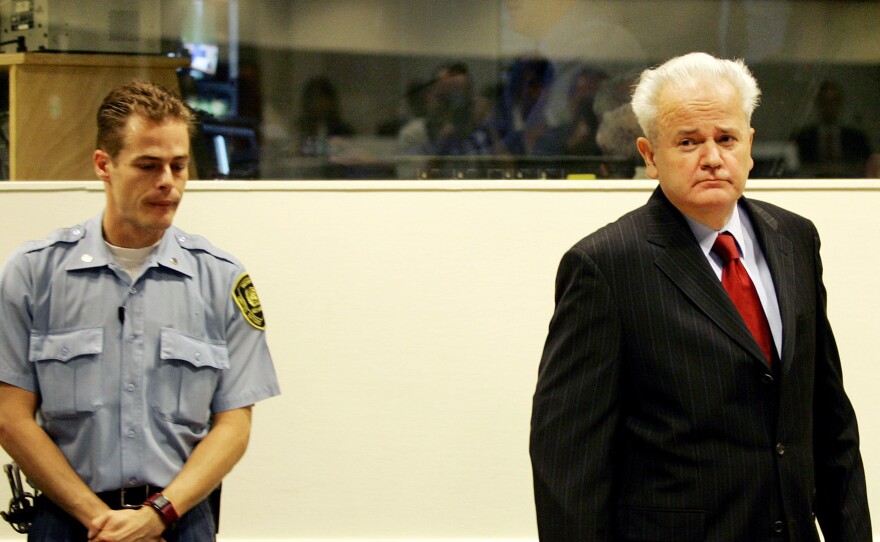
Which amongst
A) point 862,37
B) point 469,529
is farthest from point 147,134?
point 862,37

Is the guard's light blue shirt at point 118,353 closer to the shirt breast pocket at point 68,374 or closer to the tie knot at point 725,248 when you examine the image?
the shirt breast pocket at point 68,374

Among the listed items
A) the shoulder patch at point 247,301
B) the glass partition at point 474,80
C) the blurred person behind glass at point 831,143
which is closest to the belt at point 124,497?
the shoulder patch at point 247,301

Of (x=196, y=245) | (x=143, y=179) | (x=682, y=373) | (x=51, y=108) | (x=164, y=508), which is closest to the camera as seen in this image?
(x=682, y=373)

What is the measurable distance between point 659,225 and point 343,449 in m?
1.98

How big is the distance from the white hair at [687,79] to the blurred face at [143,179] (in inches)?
35.2

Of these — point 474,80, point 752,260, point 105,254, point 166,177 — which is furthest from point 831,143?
point 105,254

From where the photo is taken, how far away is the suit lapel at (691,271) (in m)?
1.59

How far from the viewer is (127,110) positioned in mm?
1979

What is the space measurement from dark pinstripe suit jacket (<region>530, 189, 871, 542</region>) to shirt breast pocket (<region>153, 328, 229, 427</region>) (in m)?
0.68

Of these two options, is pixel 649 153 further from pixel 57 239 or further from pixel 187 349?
pixel 57 239

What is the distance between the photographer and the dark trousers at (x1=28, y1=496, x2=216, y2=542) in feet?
6.18

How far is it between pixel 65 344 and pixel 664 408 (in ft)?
3.61

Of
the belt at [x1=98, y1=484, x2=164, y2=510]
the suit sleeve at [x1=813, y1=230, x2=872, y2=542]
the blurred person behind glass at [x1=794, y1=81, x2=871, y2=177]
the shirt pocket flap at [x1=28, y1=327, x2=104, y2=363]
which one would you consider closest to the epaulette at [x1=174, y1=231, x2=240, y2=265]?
the shirt pocket flap at [x1=28, y1=327, x2=104, y2=363]

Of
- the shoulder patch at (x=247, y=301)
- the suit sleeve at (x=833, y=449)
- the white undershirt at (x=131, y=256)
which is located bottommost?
the suit sleeve at (x=833, y=449)
